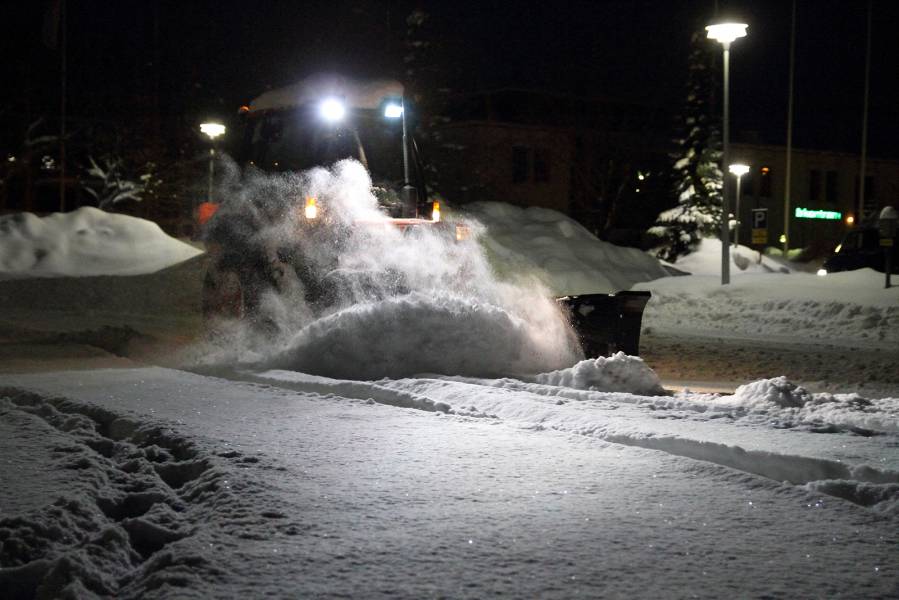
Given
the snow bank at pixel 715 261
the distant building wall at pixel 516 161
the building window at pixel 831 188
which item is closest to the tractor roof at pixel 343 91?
the snow bank at pixel 715 261

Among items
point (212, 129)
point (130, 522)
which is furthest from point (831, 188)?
point (130, 522)

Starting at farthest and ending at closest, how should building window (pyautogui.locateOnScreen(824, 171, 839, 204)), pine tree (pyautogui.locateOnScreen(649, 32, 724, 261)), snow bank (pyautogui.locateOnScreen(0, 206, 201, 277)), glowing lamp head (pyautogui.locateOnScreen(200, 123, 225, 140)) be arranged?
building window (pyautogui.locateOnScreen(824, 171, 839, 204)) < pine tree (pyautogui.locateOnScreen(649, 32, 724, 261)) < glowing lamp head (pyautogui.locateOnScreen(200, 123, 225, 140)) < snow bank (pyautogui.locateOnScreen(0, 206, 201, 277))

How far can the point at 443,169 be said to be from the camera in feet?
137

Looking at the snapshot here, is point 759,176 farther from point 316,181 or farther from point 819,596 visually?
Result: point 819,596

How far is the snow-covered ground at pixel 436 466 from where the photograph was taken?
3.98 meters

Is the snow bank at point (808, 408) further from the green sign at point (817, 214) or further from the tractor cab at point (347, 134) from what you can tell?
the green sign at point (817, 214)

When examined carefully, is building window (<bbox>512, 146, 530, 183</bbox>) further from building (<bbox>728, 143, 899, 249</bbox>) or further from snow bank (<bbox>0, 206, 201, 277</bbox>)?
snow bank (<bbox>0, 206, 201, 277</bbox>)

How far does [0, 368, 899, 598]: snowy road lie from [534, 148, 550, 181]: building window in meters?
43.9

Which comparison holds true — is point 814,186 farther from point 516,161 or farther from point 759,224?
point 759,224

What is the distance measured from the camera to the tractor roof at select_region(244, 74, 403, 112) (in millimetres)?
11688

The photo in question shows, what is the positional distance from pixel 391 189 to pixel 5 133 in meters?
29.0

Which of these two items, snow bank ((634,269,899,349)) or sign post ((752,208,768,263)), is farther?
sign post ((752,208,768,263))

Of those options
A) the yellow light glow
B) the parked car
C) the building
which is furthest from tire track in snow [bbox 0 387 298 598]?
the building

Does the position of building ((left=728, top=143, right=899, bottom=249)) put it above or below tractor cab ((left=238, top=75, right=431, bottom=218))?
above
